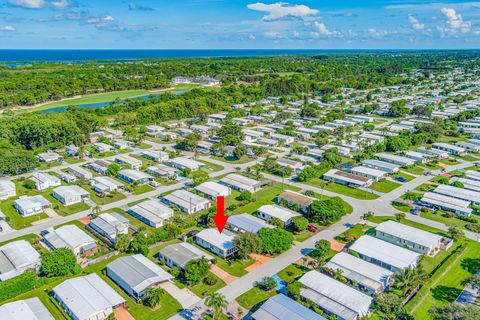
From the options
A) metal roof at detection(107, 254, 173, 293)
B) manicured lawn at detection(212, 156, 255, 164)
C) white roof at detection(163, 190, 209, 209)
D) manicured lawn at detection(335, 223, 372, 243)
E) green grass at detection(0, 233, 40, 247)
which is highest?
manicured lawn at detection(212, 156, 255, 164)

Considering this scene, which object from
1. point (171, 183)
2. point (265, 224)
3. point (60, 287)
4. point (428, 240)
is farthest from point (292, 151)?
point (60, 287)

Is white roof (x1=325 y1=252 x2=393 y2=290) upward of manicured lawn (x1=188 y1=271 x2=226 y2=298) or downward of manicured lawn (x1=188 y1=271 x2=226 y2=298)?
upward

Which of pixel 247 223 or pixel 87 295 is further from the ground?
pixel 247 223

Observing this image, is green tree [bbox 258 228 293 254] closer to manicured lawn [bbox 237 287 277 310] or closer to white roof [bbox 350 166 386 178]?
manicured lawn [bbox 237 287 277 310]

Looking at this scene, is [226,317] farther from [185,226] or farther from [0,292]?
[0,292]

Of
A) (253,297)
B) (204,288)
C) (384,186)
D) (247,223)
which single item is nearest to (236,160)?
(384,186)

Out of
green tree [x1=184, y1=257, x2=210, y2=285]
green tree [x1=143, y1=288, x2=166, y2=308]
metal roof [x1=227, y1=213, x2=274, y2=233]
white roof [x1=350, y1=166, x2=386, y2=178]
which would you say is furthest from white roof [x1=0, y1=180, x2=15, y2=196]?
white roof [x1=350, y1=166, x2=386, y2=178]

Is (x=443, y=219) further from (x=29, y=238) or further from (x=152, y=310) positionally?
(x=29, y=238)
